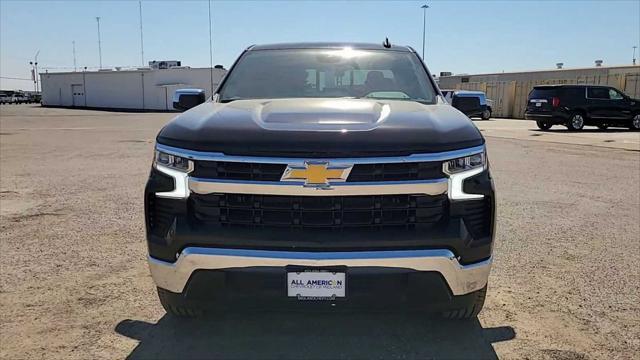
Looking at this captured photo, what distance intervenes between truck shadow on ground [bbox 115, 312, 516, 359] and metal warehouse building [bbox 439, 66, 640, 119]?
31.4 m

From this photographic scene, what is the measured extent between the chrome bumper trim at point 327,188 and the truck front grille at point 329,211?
0.04 metres

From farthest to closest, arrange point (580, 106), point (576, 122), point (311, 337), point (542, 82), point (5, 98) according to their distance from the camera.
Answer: point (5, 98), point (542, 82), point (576, 122), point (580, 106), point (311, 337)

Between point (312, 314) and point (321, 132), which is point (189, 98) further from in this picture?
point (312, 314)

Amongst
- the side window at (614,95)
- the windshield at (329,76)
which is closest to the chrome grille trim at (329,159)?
the windshield at (329,76)

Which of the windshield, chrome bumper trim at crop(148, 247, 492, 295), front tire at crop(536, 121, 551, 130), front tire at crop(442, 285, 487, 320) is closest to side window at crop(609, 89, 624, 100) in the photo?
front tire at crop(536, 121, 551, 130)

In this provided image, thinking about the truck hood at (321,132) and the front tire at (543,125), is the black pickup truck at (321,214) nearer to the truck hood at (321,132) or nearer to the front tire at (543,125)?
the truck hood at (321,132)

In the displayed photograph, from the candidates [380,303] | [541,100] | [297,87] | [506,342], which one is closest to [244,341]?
[380,303]

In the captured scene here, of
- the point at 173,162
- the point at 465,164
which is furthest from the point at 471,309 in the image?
the point at 173,162

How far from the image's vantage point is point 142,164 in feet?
35.9

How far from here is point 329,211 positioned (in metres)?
2.63

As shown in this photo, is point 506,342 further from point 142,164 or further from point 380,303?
point 142,164

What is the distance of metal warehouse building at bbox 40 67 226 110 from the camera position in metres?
52.8

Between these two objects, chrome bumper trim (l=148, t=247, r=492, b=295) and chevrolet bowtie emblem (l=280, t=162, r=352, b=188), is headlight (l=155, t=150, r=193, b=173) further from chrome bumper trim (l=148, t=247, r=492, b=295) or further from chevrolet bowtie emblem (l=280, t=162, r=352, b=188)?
chevrolet bowtie emblem (l=280, t=162, r=352, b=188)

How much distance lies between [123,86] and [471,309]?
58229 mm
